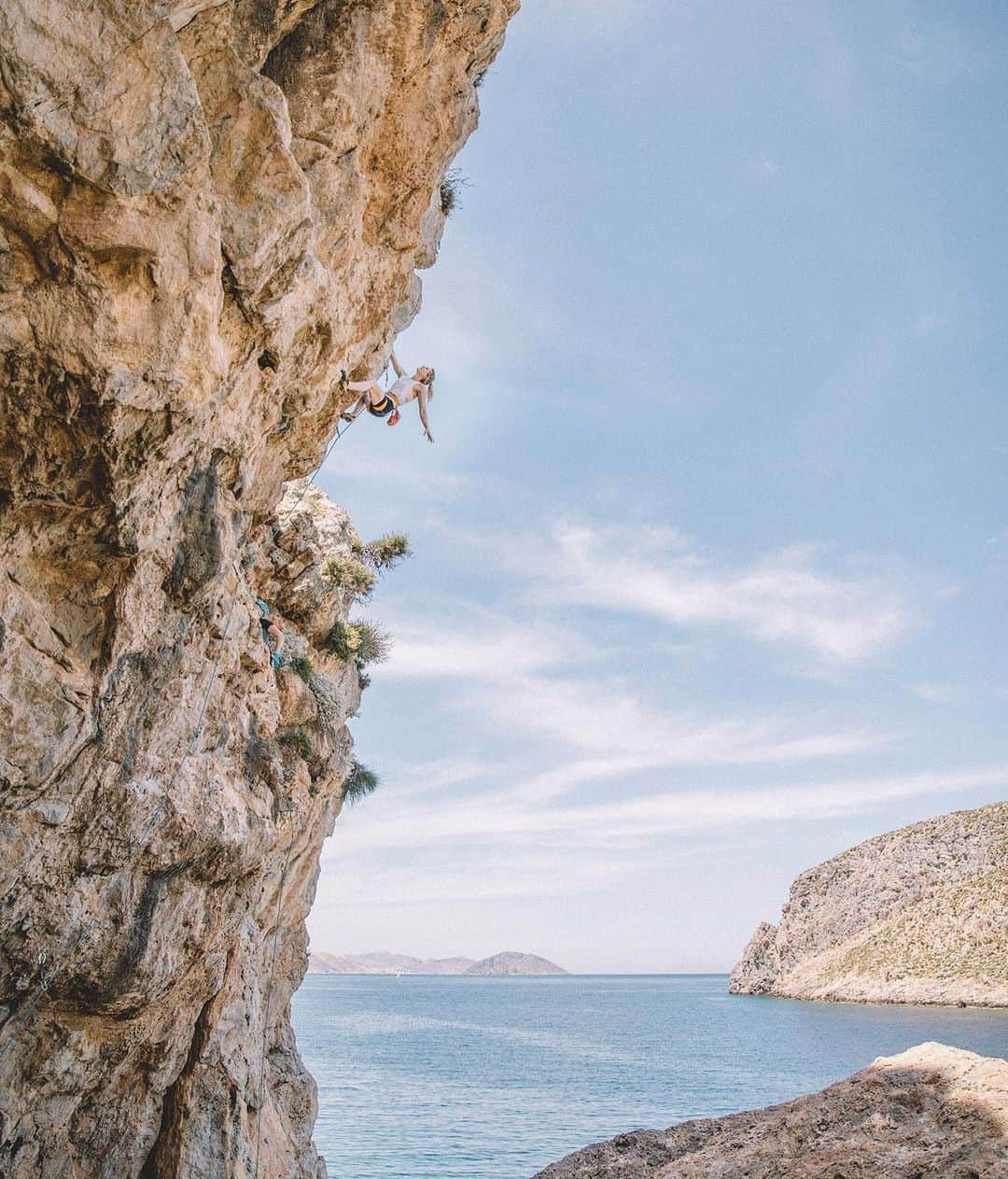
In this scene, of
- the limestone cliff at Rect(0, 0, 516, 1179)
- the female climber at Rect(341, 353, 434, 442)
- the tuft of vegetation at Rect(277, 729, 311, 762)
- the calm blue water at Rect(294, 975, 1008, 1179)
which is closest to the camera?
the limestone cliff at Rect(0, 0, 516, 1179)

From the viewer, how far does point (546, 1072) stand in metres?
45.2

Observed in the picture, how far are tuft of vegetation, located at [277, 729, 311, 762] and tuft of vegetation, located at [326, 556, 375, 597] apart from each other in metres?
3.28

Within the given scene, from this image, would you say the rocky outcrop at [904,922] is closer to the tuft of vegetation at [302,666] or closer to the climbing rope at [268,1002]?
the climbing rope at [268,1002]

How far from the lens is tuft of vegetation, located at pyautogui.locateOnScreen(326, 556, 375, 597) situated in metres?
16.2

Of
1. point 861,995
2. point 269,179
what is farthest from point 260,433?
point 861,995

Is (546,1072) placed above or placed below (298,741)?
below

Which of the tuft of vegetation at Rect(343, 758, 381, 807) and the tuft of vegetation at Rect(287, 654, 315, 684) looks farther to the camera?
the tuft of vegetation at Rect(343, 758, 381, 807)

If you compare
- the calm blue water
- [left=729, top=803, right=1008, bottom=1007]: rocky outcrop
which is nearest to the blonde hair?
the calm blue water

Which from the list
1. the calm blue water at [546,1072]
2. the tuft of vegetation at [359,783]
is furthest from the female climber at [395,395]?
the calm blue water at [546,1072]

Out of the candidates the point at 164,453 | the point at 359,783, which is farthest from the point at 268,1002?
the point at 164,453

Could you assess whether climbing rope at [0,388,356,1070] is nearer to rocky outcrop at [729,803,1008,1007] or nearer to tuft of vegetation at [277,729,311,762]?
tuft of vegetation at [277,729,311,762]

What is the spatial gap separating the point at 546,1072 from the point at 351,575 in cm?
4007

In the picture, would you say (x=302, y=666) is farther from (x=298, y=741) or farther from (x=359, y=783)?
(x=359, y=783)

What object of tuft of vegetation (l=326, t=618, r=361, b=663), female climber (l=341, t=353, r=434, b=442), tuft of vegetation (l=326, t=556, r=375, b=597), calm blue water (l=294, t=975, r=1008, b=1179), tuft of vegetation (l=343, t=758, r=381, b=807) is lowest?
calm blue water (l=294, t=975, r=1008, b=1179)
